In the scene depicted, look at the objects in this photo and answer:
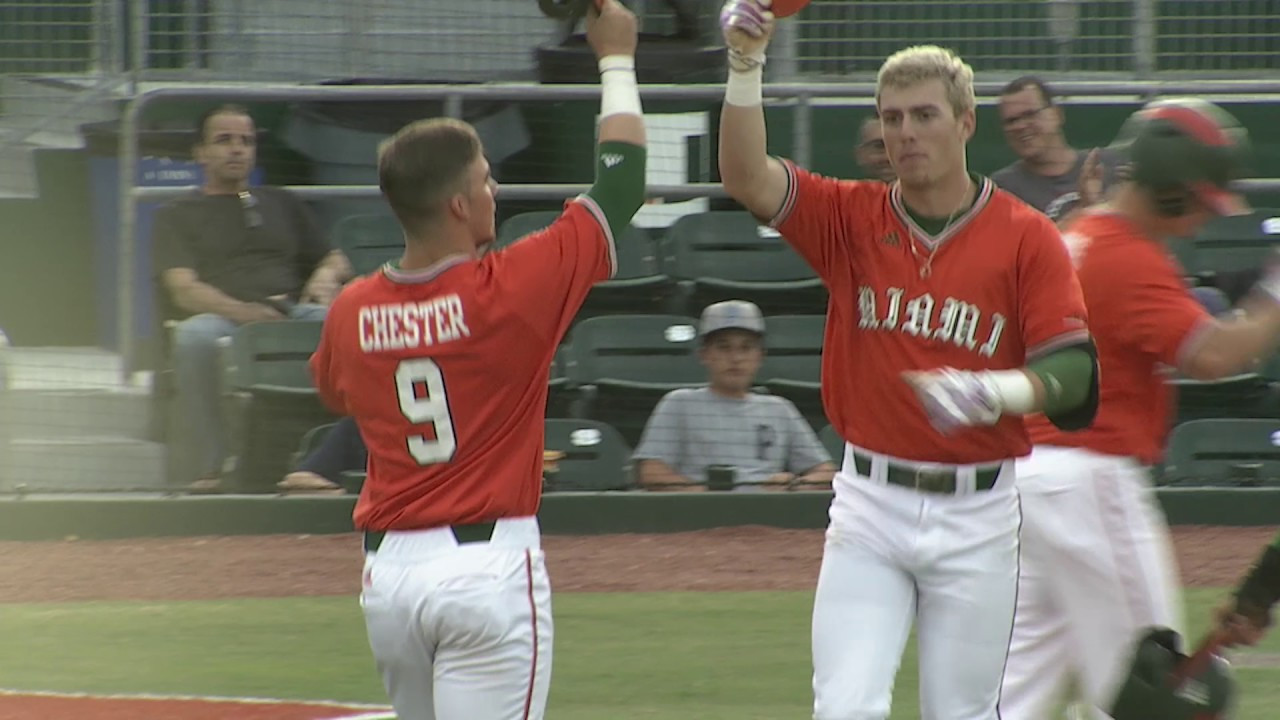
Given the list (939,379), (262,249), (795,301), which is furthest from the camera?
(795,301)

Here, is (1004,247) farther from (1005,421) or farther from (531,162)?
(531,162)

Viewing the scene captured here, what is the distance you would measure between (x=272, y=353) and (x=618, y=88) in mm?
5927

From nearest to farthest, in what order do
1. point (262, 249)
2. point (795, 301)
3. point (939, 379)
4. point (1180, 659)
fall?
point (939, 379), point (1180, 659), point (262, 249), point (795, 301)

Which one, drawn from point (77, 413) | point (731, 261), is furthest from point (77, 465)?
point (731, 261)

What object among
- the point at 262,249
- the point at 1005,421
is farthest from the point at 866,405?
the point at 262,249

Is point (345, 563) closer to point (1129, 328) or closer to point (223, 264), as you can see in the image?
point (223, 264)

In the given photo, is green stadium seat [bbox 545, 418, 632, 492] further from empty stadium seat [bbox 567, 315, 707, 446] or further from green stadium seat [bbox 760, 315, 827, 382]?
green stadium seat [bbox 760, 315, 827, 382]

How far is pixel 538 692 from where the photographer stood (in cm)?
377

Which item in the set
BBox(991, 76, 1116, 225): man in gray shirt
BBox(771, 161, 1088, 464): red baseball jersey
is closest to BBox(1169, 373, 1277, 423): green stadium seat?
BBox(991, 76, 1116, 225): man in gray shirt

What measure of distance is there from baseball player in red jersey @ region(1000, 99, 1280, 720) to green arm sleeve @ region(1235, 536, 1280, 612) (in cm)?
20

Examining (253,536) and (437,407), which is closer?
(437,407)

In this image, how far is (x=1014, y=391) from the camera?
380 centimetres

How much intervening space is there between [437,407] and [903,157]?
1.21 metres

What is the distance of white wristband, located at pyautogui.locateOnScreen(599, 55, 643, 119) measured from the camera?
153 inches
